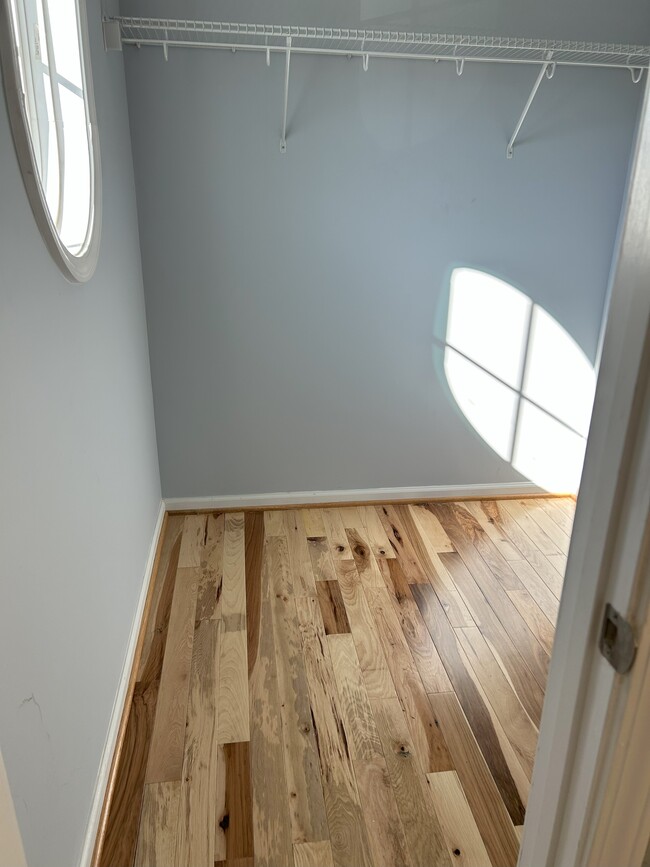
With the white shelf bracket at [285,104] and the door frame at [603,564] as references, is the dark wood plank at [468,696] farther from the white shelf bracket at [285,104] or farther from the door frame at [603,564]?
the white shelf bracket at [285,104]

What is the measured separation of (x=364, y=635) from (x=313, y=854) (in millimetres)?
797

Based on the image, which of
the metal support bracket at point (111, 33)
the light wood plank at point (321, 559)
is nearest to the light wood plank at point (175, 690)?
the light wood plank at point (321, 559)

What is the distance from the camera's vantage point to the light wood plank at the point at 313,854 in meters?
1.50

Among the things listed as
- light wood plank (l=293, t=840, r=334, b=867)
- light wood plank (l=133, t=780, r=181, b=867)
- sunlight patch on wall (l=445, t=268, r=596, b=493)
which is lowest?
light wood plank (l=293, t=840, r=334, b=867)

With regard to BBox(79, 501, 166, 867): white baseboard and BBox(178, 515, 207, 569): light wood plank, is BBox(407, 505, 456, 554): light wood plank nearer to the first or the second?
BBox(178, 515, 207, 569): light wood plank

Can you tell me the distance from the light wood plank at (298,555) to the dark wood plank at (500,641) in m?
0.57

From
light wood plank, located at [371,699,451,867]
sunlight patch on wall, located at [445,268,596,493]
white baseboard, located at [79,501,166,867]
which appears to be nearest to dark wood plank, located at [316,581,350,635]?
light wood plank, located at [371,699,451,867]

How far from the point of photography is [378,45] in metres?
2.44

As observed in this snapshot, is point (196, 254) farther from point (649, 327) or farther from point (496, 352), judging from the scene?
point (649, 327)

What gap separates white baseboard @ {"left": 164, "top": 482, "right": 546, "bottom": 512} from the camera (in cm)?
305

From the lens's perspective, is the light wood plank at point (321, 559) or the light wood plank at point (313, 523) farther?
the light wood plank at point (313, 523)

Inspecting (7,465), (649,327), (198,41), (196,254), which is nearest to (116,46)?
(198,41)

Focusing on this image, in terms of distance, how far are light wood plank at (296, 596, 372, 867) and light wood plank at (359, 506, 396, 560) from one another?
1.60 feet

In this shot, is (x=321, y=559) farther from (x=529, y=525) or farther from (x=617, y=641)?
(x=617, y=641)
